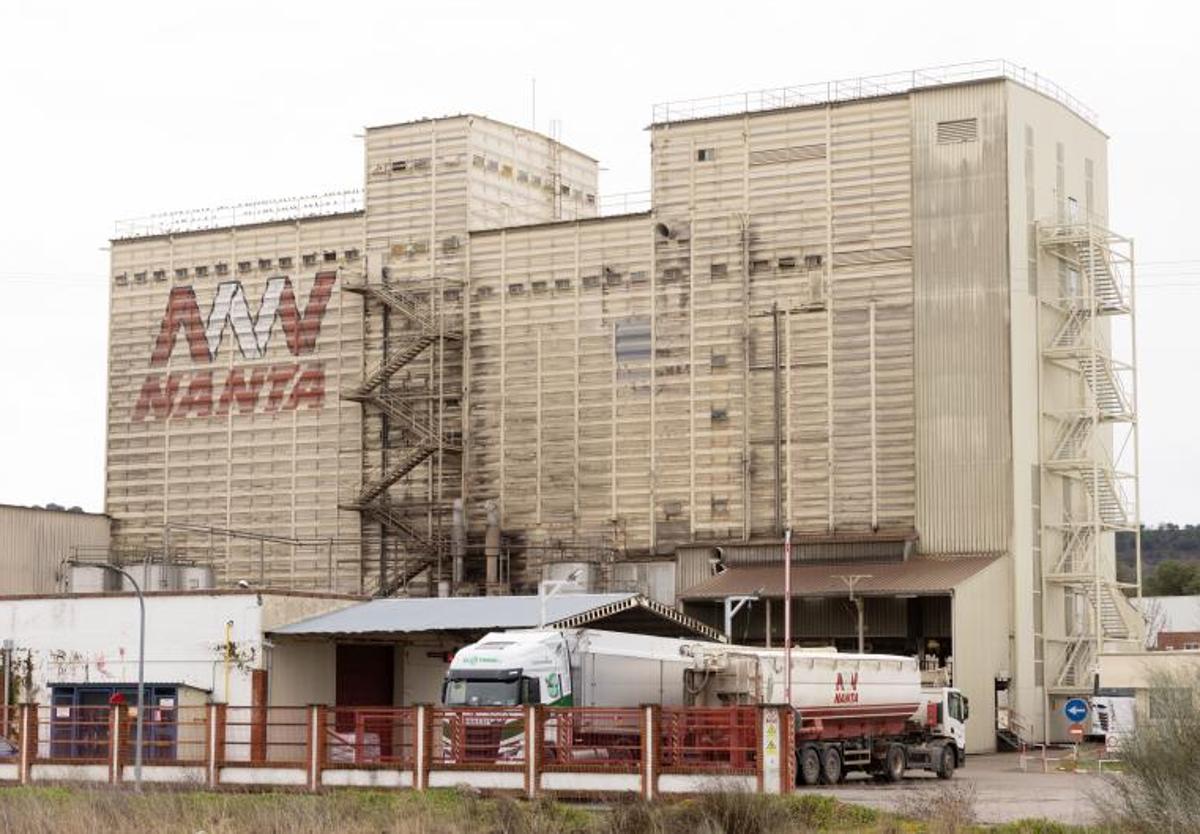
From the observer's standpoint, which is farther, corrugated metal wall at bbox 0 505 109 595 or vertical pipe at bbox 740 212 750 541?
corrugated metal wall at bbox 0 505 109 595

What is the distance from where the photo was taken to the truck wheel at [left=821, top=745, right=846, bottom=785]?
156 ft

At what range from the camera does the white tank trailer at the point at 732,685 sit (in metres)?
44.3

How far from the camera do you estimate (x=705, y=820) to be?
30.2 metres

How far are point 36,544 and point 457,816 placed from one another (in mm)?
49118

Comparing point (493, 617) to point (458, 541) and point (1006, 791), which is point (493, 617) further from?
point (458, 541)

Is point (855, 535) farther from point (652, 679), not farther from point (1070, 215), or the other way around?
point (652, 679)

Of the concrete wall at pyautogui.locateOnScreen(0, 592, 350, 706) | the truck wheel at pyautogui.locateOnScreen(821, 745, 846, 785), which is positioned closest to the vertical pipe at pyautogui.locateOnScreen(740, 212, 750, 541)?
the concrete wall at pyautogui.locateOnScreen(0, 592, 350, 706)

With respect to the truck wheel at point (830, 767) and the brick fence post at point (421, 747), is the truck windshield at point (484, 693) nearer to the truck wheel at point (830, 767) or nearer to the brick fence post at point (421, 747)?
the brick fence post at point (421, 747)

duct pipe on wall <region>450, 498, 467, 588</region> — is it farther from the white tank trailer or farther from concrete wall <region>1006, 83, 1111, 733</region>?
the white tank trailer

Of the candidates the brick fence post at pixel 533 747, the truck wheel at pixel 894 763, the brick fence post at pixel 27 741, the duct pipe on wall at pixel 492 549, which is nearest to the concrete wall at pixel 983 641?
the truck wheel at pixel 894 763

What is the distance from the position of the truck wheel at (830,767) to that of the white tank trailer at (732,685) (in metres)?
0.02

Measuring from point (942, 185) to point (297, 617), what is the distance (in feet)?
88.6

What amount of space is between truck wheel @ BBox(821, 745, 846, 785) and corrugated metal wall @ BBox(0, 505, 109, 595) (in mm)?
39879

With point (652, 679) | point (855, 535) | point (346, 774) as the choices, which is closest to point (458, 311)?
point (855, 535)
